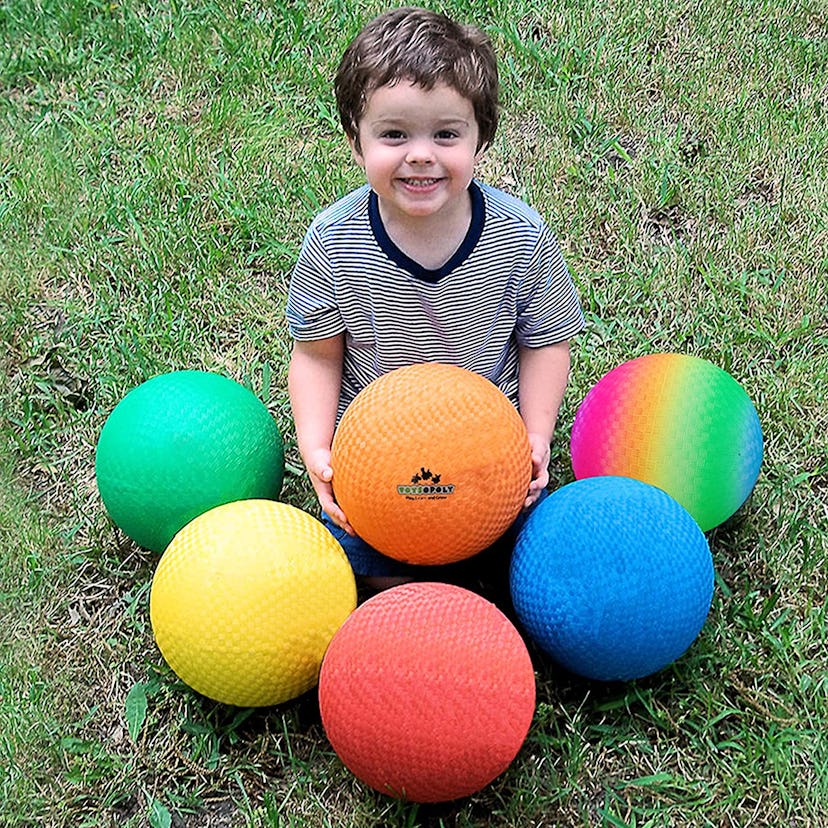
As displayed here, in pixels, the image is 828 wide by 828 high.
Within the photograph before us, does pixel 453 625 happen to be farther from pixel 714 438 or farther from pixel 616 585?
pixel 714 438

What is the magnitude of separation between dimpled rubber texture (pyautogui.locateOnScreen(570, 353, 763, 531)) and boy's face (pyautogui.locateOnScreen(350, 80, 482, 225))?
28.5 inches

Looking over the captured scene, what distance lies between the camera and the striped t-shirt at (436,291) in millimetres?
2766

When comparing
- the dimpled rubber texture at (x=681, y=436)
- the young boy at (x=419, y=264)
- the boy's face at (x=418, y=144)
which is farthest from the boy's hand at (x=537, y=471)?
the boy's face at (x=418, y=144)

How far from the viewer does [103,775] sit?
8.63 feet

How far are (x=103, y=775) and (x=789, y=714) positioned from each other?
5.47ft

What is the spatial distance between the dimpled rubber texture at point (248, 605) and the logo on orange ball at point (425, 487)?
0.28 m

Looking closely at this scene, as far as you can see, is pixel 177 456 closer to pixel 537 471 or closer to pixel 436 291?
pixel 436 291

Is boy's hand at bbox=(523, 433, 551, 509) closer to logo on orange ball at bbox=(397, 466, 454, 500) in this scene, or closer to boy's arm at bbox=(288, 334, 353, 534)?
logo on orange ball at bbox=(397, 466, 454, 500)

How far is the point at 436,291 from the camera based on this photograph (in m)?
2.77

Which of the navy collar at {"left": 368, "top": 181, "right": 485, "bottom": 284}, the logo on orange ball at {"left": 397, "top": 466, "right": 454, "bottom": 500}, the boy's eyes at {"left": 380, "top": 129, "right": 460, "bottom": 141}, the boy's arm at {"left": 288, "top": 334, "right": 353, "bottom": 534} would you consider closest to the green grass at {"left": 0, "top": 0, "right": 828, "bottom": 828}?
the boy's arm at {"left": 288, "top": 334, "right": 353, "bottom": 534}

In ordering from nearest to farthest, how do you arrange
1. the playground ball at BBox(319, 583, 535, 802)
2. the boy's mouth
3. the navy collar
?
the playground ball at BBox(319, 583, 535, 802)
the boy's mouth
the navy collar

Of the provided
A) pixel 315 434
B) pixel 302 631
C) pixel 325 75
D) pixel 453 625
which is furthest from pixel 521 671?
pixel 325 75

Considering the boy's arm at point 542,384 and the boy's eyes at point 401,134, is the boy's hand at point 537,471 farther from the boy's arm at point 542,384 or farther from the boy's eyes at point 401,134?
the boy's eyes at point 401,134

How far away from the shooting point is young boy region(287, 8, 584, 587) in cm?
250
